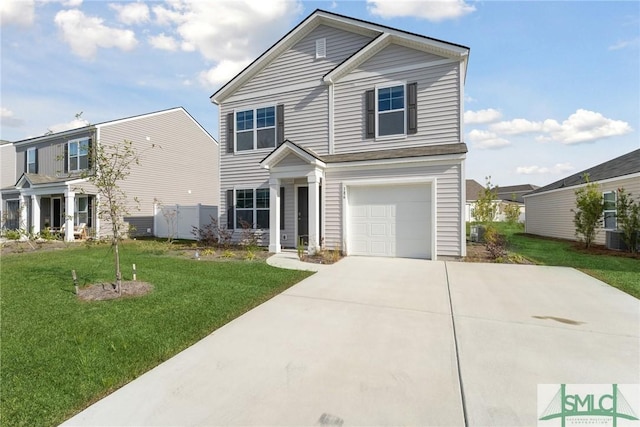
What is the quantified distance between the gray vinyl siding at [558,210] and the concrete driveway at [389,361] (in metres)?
9.95

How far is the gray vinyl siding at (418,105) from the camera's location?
9.02 metres

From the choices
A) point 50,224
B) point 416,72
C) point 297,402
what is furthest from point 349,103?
point 50,224

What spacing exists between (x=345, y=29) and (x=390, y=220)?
7285mm

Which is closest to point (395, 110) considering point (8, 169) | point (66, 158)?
point (66, 158)

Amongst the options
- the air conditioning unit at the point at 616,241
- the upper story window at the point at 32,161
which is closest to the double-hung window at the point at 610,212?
the air conditioning unit at the point at 616,241

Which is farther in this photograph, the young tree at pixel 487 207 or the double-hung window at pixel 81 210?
the double-hung window at pixel 81 210

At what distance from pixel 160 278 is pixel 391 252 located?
6.47m

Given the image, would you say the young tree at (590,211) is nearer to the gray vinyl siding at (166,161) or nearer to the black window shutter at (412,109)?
the black window shutter at (412,109)

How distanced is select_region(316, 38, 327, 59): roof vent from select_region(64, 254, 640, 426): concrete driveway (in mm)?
9383

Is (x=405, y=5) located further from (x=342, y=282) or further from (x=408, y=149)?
(x=342, y=282)

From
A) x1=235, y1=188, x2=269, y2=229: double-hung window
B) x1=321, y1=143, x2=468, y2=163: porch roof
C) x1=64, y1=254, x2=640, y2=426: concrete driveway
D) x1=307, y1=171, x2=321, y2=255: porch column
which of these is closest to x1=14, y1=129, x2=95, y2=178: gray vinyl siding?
x1=235, y1=188, x2=269, y2=229: double-hung window

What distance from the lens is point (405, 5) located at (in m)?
8.40

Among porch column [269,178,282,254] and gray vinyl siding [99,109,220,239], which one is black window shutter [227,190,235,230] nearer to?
porch column [269,178,282,254]

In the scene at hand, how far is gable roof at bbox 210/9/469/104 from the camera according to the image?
29.4ft
